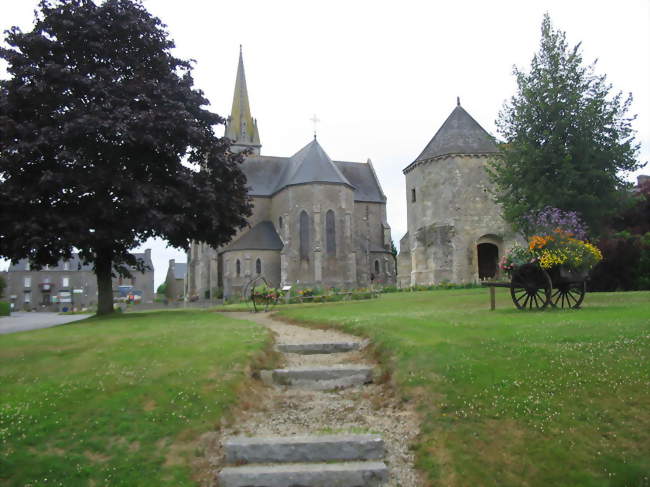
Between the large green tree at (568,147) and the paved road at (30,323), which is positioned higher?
the large green tree at (568,147)

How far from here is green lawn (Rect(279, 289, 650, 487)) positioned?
5.77m

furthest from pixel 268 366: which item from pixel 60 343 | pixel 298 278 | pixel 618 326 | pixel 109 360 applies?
pixel 298 278

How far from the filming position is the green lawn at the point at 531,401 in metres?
5.77

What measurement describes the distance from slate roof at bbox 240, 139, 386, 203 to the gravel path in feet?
127

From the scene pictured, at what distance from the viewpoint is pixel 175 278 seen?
98438mm

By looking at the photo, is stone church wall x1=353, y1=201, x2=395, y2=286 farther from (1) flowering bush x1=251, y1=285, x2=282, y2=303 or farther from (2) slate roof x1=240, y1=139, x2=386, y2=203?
(1) flowering bush x1=251, y1=285, x2=282, y2=303

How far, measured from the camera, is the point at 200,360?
9461mm

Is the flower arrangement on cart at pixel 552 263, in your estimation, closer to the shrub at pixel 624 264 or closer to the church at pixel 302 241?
the shrub at pixel 624 264

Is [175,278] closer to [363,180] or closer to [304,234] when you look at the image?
[363,180]

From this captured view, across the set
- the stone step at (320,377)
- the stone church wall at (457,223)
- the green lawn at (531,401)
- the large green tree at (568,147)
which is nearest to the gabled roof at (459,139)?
the stone church wall at (457,223)

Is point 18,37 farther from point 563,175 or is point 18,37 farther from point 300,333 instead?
point 563,175

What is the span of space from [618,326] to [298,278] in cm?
3771

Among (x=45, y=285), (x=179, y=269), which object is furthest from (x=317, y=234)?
(x=45, y=285)

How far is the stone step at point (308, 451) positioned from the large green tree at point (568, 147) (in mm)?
18058
